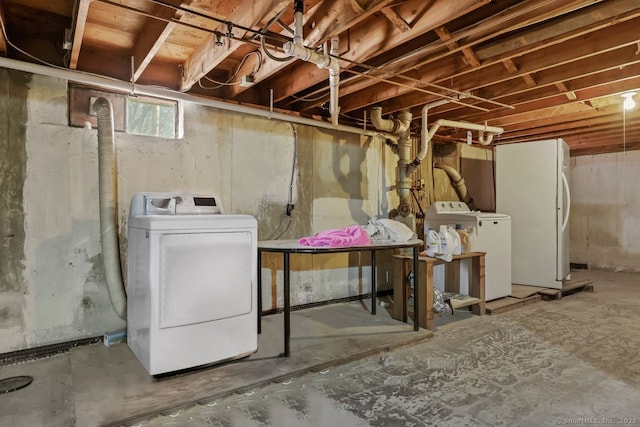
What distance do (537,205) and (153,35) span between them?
15.2ft

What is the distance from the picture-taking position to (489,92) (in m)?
3.87

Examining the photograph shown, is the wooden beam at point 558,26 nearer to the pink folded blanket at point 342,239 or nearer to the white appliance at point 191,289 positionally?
the pink folded blanket at point 342,239

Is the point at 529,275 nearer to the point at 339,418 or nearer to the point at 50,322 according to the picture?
the point at 339,418

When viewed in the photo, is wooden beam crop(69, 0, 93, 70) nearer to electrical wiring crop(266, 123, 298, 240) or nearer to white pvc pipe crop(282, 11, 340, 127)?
white pvc pipe crop(282, 11, 340, 127)

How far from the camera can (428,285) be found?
3.35 m

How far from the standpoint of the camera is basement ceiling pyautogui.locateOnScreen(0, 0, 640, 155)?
224 centimetres

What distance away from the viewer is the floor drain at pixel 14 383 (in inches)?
87.9

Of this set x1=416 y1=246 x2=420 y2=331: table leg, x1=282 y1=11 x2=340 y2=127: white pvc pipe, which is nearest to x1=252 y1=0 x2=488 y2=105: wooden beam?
x1=282 y1=11 x2=340 y2=127: white pvc pipe

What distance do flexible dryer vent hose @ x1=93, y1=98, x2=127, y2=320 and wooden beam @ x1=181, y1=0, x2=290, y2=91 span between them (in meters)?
0.71

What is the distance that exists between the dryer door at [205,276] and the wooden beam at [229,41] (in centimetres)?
128

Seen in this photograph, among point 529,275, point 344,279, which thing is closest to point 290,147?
point 344,279

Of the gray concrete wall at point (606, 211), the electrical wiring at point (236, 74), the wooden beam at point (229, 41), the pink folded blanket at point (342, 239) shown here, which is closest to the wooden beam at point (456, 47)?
Result: the wooden beam at point (229, 41)

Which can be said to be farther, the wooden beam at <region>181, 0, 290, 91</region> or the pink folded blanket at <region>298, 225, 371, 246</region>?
the pink folded blanket at <region>298, 225, 371, 246</region>

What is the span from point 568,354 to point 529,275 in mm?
2239
